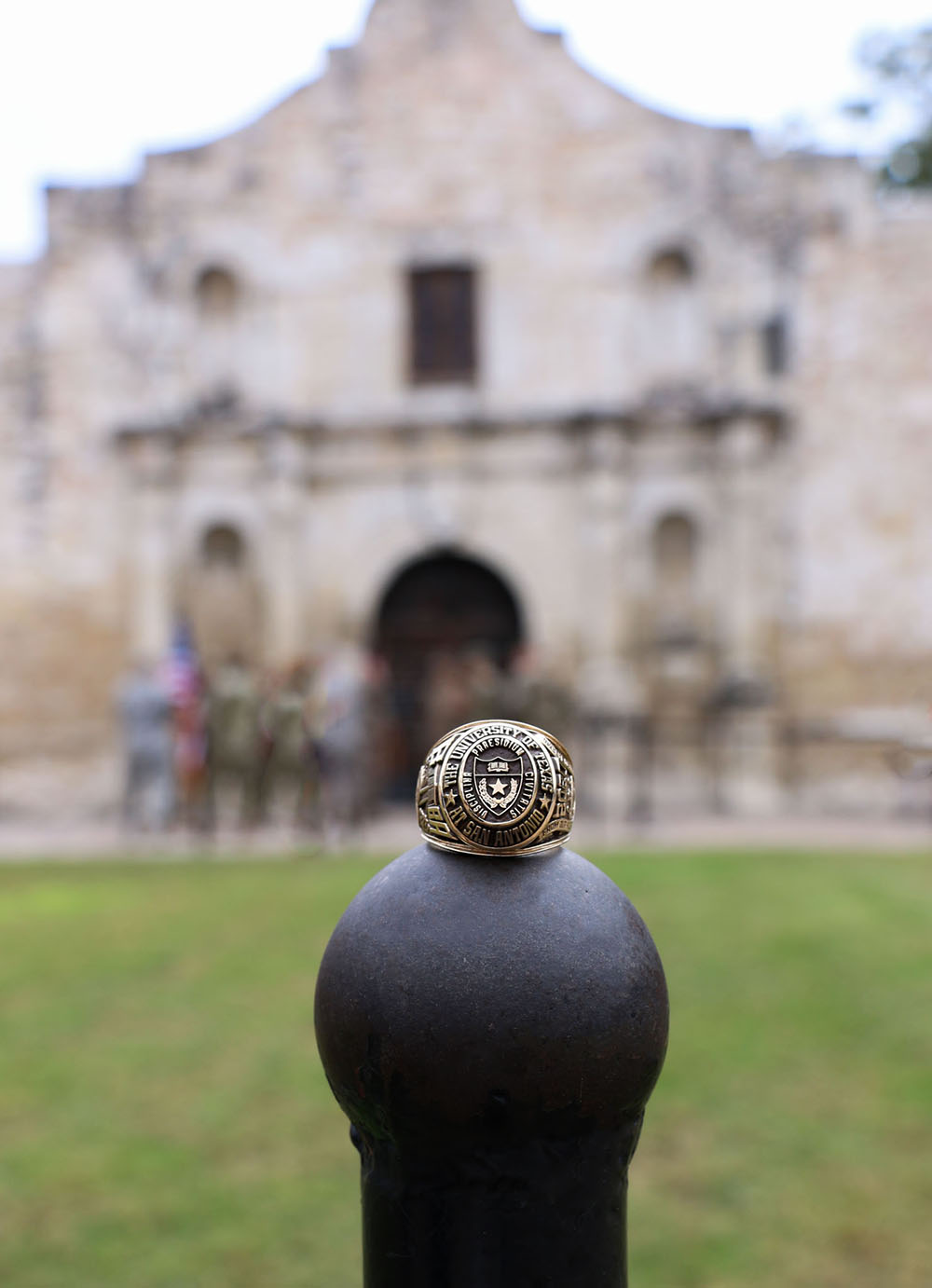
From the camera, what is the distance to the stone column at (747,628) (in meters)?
15.1

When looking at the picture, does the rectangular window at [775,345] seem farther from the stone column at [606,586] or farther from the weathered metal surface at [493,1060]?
the weathered metal surface at [493,1060]

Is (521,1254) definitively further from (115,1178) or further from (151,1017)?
(151,1017)

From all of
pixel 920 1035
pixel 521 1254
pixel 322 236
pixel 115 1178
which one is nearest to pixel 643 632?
pixel 322 236

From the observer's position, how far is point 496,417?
1594 centimetres

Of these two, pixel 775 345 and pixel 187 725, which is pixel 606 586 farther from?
pixel 187 725

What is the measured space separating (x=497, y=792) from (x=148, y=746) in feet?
40.3

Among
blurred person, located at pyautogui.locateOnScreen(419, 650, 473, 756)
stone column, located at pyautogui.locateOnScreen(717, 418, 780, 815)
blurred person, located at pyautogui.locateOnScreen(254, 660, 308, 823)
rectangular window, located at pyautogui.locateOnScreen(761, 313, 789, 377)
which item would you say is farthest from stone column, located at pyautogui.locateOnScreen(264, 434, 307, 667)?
rectangular window, located at pyautogui.locateOnScreen(761, 313, 789, 377)

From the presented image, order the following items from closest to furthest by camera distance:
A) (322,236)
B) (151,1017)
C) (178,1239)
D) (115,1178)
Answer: (178,1239)
(115,1178)
(151,1017)
(322,236)

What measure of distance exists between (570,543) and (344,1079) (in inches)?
571

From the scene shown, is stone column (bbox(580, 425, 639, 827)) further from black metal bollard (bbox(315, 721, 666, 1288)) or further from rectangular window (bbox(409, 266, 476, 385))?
black metal bollard (bbox(315, 721, 666, 1288))

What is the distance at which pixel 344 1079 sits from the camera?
1684mm

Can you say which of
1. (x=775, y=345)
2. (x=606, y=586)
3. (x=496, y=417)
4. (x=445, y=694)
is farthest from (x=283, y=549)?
(x=775, y=345)

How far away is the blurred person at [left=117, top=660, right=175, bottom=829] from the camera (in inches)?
526

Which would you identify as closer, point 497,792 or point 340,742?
point 497,792
